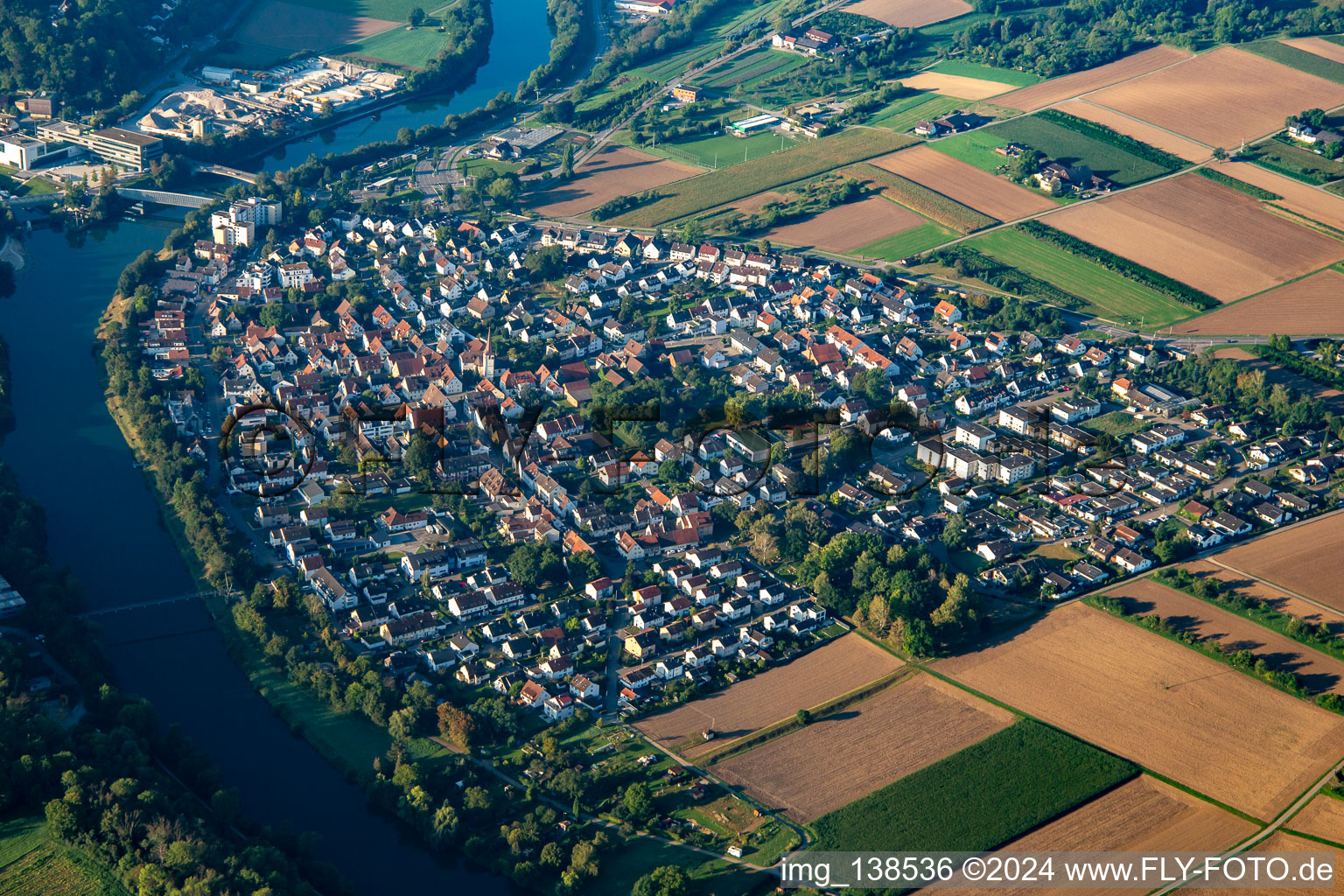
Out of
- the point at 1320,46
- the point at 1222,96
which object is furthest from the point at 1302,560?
the point at 1320,46

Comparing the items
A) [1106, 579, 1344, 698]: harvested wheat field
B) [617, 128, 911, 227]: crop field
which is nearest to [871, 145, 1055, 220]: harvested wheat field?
[617, 128, 911, 227]: crop field

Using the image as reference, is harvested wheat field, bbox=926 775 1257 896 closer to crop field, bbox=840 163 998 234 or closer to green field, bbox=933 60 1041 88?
crop field, bbox=840 163 998 234

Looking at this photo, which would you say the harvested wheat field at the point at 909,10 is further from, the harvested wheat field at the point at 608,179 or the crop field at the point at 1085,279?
the crop field at the point at 1085,279

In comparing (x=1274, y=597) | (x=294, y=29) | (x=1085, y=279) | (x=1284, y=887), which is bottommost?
(x=1284, y=887)

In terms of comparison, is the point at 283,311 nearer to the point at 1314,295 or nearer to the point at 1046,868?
the point at 1046,868

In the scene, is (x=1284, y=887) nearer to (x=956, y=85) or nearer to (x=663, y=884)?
(x=663, y=884)

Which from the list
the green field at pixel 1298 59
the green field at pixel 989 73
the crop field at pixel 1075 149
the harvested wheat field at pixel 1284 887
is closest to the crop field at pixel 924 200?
the crop field at pixel 1075 149
